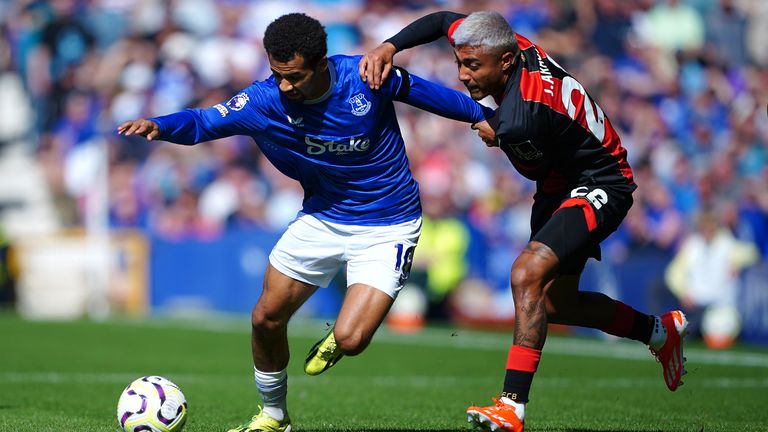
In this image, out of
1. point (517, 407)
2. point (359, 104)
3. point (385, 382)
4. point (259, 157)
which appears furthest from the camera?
point (259, 157)

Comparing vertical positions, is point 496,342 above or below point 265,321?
below

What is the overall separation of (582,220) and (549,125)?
0.57 metres

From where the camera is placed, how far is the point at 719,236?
15078 millimetres

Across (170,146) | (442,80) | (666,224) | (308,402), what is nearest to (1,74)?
(170,146)

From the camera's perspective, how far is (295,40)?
619 cm

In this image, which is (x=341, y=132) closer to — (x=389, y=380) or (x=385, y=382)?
(x=385, y=382)

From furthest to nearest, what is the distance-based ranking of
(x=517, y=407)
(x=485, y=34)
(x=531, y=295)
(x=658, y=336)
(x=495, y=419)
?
(x=658, y=336)
(x=485, y=34)
(x=531, y=295)
(x=517, y=407)
(x=495, y=419)

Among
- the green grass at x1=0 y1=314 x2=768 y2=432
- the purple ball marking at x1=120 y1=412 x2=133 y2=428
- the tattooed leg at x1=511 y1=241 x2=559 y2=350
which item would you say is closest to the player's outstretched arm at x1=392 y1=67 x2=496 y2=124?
the tattooed leg at x1=511 y1=241 x2=559 y2=350

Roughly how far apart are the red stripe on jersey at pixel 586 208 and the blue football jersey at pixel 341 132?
71 centimetres

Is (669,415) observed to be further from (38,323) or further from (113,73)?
(113,73)

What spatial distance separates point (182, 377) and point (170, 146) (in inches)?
450

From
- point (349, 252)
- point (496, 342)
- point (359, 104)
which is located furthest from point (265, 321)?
point (496, 342)

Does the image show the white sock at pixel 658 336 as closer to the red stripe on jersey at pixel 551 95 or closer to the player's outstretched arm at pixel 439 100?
the red stripe on jersey at pixel 551 95

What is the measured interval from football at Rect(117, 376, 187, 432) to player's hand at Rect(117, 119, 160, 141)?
1.48 metres
